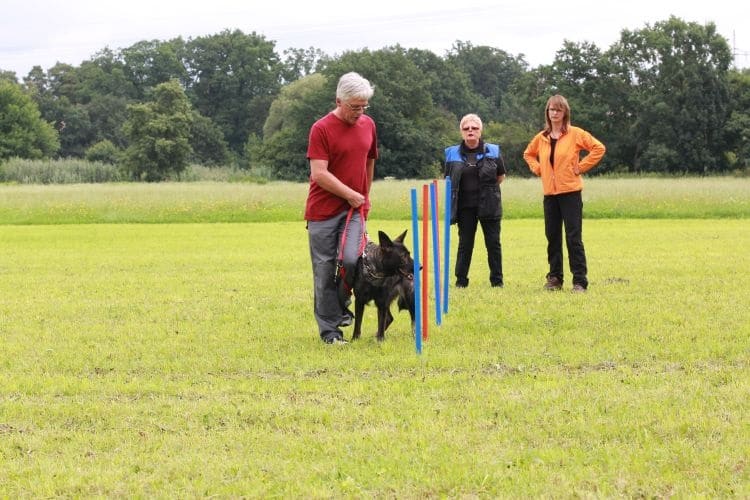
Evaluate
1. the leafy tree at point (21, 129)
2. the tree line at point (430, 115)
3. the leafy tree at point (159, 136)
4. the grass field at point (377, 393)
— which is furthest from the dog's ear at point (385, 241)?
the leafy tree at point (21, 129)

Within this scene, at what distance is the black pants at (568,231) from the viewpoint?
11.1 meters

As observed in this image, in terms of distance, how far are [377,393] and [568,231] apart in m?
5.64

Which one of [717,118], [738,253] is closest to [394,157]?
[717,118]

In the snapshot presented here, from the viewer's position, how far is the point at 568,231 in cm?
1122

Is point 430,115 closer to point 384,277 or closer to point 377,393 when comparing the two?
point 384,277

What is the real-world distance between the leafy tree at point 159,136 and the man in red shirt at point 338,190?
64.5m

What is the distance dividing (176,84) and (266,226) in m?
52.7

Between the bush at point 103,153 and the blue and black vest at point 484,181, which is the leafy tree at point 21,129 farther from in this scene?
the blue and black vest at point 484,181

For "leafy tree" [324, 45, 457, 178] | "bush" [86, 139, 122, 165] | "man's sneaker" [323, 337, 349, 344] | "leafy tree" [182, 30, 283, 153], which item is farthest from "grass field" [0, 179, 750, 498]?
"leafy tree" [182, 30, 283, 153]

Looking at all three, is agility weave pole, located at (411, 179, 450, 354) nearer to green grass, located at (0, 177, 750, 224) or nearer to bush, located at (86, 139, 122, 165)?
green grass, located at (0, 177, 750, 224)

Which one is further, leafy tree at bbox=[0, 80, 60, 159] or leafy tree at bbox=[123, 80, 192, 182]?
leafy tree at bbox=[0, 80, 60, 159]

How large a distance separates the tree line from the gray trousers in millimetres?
62038

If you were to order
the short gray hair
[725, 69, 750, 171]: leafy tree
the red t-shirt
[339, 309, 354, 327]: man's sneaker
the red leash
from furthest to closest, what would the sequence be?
[725, 69, 750, 171]: leafy tree → [339, 309, 354, 327]: man's sneaker → the red leash → the red t-shirt → the short gray hair

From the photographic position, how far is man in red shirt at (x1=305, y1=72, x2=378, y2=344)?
775cm
